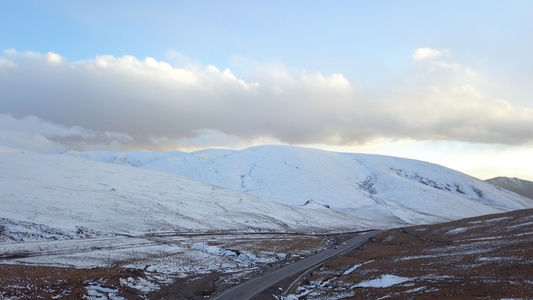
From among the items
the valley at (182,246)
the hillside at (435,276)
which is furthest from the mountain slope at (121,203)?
the hillside at (435,276)

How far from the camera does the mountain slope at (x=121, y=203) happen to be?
87388 mm

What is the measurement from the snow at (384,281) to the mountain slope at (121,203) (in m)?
61.3

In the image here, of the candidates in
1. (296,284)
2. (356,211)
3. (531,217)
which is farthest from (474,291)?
(356,211)

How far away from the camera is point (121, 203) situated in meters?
110

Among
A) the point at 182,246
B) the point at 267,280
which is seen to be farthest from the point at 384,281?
the point at 182,246

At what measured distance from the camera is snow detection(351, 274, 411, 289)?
33.7 metres

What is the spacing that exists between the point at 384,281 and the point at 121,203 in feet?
301

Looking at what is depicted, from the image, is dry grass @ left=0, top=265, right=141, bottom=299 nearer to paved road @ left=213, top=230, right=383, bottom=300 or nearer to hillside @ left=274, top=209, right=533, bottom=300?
paved road @ left=213, top=230, right=383, bottom=300

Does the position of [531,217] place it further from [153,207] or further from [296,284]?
[153,207]

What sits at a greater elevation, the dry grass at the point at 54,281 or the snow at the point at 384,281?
the snow at the point at 384,281

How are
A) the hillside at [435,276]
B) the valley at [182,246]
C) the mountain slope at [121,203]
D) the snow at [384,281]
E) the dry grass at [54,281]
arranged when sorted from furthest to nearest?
the mountain slope at [121,203]
the valley at [182,246]
the snow at [384,281]
the dry grass at [54,281]
the hillside at [435,276]

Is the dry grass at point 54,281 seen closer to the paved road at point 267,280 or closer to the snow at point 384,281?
the paved road at point 267,280

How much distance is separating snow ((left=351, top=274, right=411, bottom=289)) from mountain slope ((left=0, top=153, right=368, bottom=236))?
61.3 metres

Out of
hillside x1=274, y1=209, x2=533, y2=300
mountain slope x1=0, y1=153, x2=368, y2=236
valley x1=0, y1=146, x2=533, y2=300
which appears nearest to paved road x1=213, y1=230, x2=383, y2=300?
valley x1=0, y1=146, x2=533, y2=300
